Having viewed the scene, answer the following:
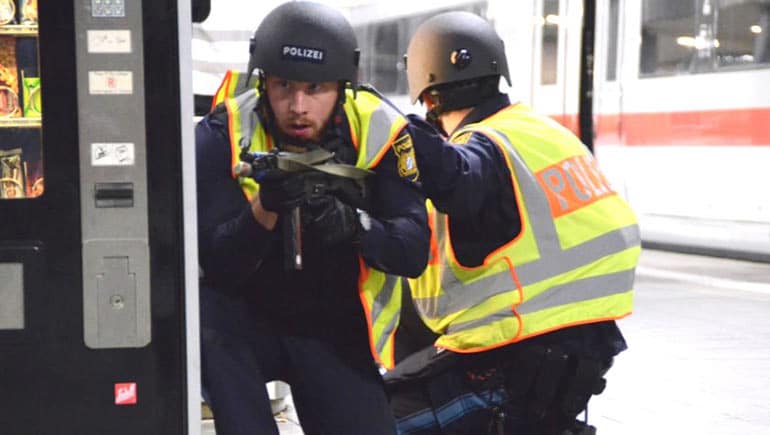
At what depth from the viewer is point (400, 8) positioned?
13.4 meters

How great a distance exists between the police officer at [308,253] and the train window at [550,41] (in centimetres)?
1005

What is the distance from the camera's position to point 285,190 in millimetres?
2199

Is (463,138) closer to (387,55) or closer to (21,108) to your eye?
(21,108)

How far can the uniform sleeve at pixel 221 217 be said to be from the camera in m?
2.30

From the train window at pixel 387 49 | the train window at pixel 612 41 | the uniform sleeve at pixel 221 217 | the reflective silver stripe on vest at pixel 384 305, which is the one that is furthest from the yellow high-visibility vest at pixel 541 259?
the train window at pixel 387 49

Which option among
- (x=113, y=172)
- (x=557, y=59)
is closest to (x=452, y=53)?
(x=113, y=172)

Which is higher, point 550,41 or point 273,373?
point 550,41

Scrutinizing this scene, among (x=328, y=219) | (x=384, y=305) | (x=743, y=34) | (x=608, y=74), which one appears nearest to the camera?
(x=328, y=219)

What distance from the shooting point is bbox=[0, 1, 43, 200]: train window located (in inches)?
82.5

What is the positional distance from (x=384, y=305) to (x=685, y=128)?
27.9ft

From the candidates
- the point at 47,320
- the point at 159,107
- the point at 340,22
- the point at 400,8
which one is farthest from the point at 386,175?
the point at 400,8

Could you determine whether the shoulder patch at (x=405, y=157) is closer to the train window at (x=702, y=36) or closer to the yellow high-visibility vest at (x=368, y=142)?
the yellow high-visibility vest at (x=368, y=142)

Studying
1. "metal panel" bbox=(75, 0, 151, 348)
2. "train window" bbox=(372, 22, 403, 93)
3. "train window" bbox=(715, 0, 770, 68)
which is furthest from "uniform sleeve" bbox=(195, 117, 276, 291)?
"train window" bbox=(372, 22, 403, 93)

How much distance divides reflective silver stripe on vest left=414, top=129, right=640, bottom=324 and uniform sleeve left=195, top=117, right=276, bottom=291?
695 mm
